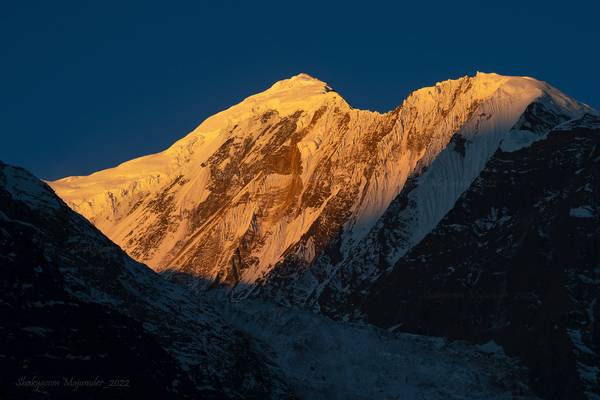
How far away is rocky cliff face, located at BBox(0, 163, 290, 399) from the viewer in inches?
4274

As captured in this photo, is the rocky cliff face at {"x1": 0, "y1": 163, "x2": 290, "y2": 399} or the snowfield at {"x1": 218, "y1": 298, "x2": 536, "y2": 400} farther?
the snowfield at {"x1": 218, "y1": 298, "x2": 536, "y2": 400}

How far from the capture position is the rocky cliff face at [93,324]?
109 metres

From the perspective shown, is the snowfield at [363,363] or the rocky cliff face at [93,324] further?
the snowfield at [363,363]

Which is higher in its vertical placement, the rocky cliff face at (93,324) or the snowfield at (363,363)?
the snowfield at (363,363)

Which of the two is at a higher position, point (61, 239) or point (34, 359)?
point (61, 239)

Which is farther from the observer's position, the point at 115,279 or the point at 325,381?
the point at 325,381

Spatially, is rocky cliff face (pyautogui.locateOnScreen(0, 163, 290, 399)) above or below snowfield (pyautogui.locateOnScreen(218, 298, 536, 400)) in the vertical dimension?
below

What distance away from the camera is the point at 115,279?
132375mm

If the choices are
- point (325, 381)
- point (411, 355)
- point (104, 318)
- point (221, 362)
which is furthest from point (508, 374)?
point (104, 318)

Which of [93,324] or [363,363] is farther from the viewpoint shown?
[363,363]

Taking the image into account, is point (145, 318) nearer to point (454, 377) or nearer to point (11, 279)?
point (11, 279)

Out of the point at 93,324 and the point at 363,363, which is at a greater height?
the point at 363,363

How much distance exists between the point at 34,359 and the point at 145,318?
75.8 ft

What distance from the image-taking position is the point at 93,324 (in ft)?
380
